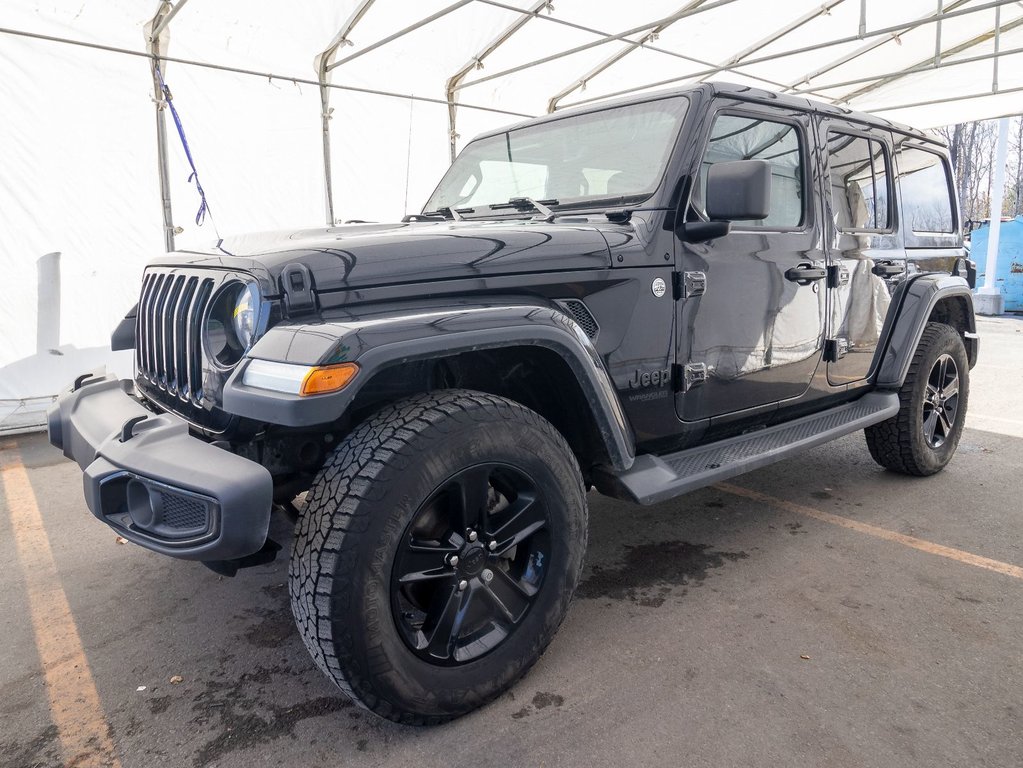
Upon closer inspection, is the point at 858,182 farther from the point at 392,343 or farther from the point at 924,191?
the point at 392,343

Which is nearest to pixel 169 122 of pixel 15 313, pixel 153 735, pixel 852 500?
pixel 15 313

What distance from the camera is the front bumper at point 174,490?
172 cm

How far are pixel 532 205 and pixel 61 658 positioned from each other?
229 cm

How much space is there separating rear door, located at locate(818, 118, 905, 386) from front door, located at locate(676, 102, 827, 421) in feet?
0.48

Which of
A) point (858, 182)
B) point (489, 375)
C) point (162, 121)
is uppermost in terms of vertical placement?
point (162, 121)

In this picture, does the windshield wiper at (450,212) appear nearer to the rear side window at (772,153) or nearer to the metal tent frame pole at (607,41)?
the rear side window at (772,153)

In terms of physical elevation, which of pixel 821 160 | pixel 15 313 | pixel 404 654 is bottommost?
pixel 404 654

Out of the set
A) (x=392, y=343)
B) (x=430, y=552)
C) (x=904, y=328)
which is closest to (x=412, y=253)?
(x=392, y=343)

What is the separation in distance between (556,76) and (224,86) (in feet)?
15.0

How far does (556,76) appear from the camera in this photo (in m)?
9.59

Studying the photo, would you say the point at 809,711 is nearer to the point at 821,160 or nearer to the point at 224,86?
the point at 821,160

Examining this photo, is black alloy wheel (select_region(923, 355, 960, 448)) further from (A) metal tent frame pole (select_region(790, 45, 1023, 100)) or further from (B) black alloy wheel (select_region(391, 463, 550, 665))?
(A) metal tent frame pole (select_region(790, 45, 1023, 100))

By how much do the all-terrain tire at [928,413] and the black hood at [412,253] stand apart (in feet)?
7.50

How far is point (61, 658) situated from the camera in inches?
94.7
